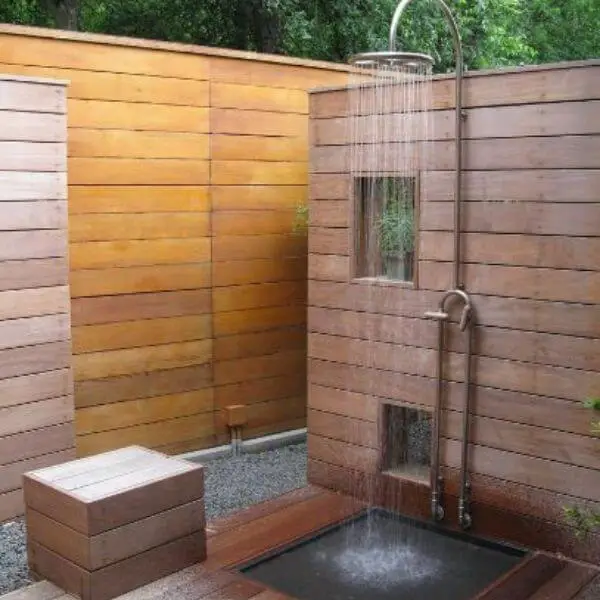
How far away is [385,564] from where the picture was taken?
369cm

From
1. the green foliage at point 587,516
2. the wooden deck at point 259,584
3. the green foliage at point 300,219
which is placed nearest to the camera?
the green foliage at point 587,516

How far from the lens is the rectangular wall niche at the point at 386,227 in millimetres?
4000

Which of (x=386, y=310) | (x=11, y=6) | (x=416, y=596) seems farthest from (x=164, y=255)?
(x=11, y=6)

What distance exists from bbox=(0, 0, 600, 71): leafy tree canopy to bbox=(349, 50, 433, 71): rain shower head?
4.17m

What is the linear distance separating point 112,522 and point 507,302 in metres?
1.75

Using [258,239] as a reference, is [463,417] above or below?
below

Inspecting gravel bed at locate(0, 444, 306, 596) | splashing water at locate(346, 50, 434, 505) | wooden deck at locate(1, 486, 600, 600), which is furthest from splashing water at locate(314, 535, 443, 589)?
gravel bed at locate(0, 444, 306, 596)

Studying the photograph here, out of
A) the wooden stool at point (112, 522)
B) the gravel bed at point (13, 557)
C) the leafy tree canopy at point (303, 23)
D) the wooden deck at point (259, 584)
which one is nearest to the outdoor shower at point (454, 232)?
the wooden deck at point (259, 584)

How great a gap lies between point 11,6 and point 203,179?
16.9 feet

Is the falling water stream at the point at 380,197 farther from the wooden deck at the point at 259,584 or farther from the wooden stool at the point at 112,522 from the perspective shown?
the wooden stool at the point at 112,522

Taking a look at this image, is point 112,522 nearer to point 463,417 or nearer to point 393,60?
point 463,417

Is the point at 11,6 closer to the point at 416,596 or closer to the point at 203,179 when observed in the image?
the point at 203,179

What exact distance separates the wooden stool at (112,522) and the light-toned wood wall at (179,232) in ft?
3.87

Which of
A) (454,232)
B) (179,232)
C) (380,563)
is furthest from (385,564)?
(179,232)
